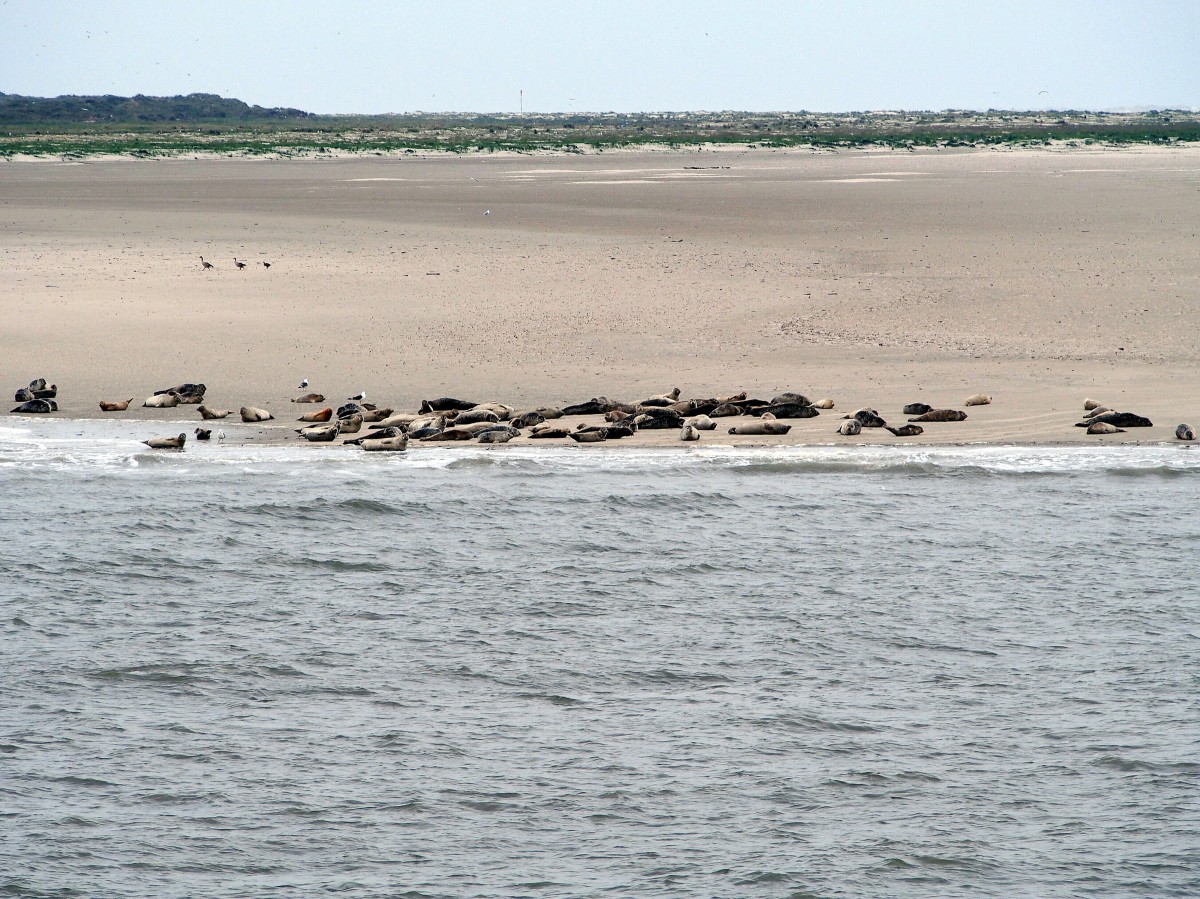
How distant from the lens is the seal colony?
13117 mm

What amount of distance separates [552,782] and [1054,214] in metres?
24.6

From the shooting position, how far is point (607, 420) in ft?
44.3

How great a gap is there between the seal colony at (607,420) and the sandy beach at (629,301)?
0.48ft

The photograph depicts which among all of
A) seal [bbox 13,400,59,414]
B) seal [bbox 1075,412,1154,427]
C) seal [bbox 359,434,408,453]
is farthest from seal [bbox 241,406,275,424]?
seal [bbox 1075,412,1154,427]

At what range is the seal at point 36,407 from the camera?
14172mm

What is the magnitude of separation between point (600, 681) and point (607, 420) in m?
5.90

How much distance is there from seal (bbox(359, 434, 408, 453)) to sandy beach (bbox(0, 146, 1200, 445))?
4.15 ft

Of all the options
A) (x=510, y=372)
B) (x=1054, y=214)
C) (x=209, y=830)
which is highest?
(x=1054, y=214)

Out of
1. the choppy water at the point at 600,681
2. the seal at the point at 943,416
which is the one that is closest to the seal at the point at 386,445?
the choppy water at the point at 600,681

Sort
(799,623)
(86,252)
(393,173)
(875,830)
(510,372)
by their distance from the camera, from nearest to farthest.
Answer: (875,830) < (799,623) < (510,372) < (86,252) < (393,173)

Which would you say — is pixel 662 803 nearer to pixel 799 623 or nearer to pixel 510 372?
pixel 799 623

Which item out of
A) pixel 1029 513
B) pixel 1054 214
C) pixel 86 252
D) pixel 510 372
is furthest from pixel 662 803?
pixel 1054 214

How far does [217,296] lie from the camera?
19.7 meters

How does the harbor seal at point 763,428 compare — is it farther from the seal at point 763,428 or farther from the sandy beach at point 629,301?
the sandy beach at point 629,301
